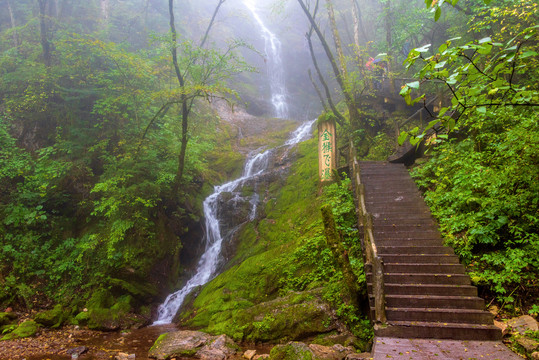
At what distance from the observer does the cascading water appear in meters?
10.2

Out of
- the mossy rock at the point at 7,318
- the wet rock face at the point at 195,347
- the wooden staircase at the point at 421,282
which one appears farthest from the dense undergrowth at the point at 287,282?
the mossy rock at the point at 7,318

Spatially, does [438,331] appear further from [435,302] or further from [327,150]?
[327,150]

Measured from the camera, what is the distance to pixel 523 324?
3883 millimetres

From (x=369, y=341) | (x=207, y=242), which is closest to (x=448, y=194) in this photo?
(x=369, y=341)

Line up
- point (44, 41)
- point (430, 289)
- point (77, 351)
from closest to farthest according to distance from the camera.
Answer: point (430, 289) → point (77, 351) → point (44, 41)

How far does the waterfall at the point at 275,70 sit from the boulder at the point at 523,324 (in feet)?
85.7

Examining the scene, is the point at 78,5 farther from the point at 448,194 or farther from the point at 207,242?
the point at 448,194

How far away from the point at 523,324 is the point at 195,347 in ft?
18.5

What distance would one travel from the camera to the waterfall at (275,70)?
2977cm

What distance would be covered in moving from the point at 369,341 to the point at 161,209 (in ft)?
32.0

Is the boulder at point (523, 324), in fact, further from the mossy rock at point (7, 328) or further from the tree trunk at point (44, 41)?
the tree trunk at point (44, 41)

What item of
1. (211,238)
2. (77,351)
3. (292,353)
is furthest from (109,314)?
(292,353)

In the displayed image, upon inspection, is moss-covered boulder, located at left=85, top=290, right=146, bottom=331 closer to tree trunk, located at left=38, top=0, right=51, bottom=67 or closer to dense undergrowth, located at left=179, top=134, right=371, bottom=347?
dense undergrowth, located at left=179, top=134, right=371, bottom=347

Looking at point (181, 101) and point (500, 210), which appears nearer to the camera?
point (500, 210)
